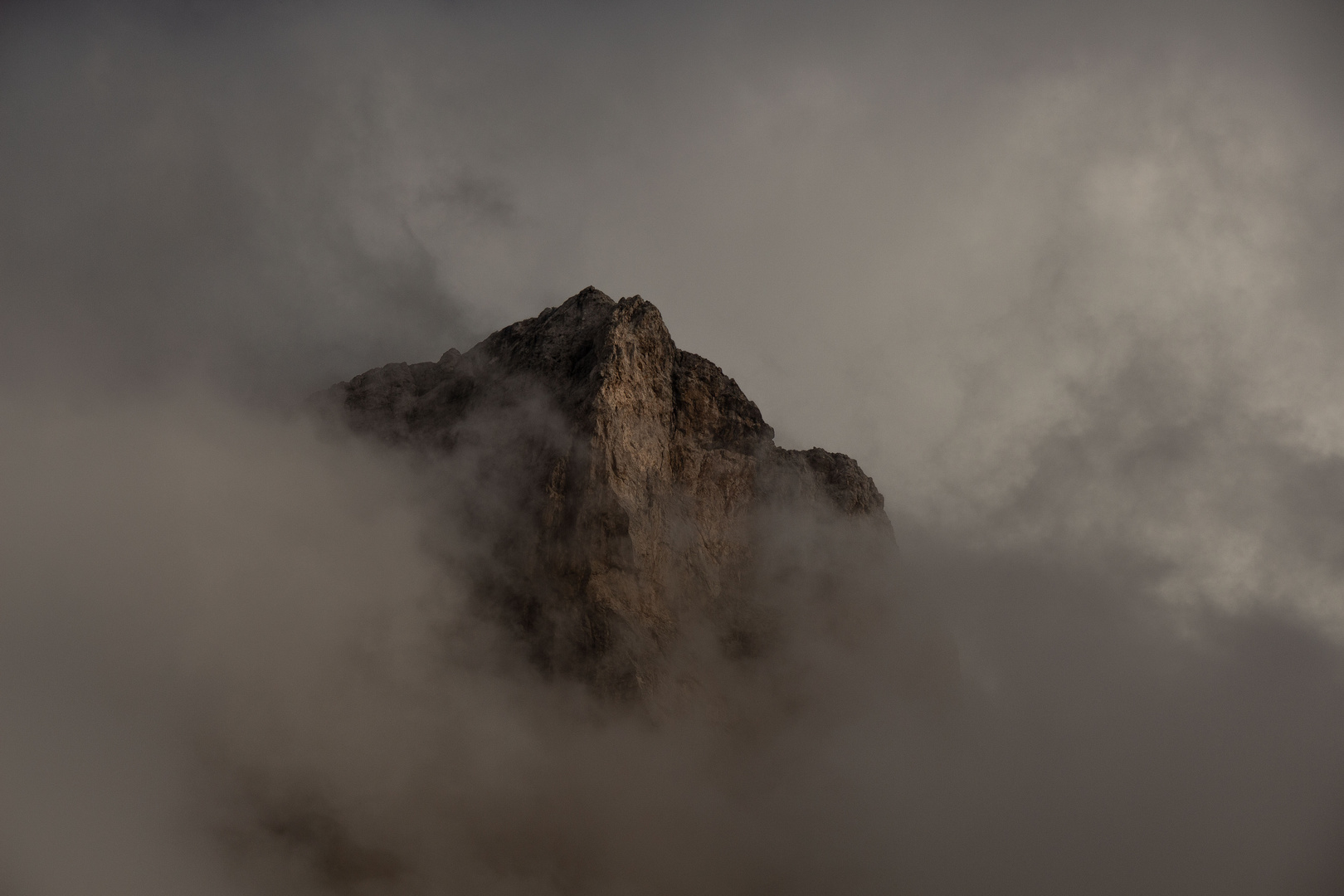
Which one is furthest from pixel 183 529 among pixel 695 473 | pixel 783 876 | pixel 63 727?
pixel 783 876

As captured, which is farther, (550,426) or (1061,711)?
(1061,711)

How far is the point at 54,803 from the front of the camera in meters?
28.2

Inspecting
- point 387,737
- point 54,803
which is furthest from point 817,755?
point 54,803

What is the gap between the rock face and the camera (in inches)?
1390

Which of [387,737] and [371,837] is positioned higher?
[387,737]

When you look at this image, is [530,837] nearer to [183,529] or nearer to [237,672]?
[237,672]

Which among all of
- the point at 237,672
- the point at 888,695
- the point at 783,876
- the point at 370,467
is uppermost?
the point at 370,467

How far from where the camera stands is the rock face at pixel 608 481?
35.3 meters

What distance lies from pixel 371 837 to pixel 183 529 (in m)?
15.0

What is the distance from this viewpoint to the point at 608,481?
3616cm

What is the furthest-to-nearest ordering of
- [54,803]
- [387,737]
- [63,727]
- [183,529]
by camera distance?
1. [183,529]
2. [387,737]
3. [63,727]
4. [54,803]

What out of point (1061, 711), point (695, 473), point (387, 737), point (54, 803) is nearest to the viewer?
point (54, 803)

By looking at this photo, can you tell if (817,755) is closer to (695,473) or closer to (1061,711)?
(695,473)

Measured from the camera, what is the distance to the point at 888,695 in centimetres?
4309
